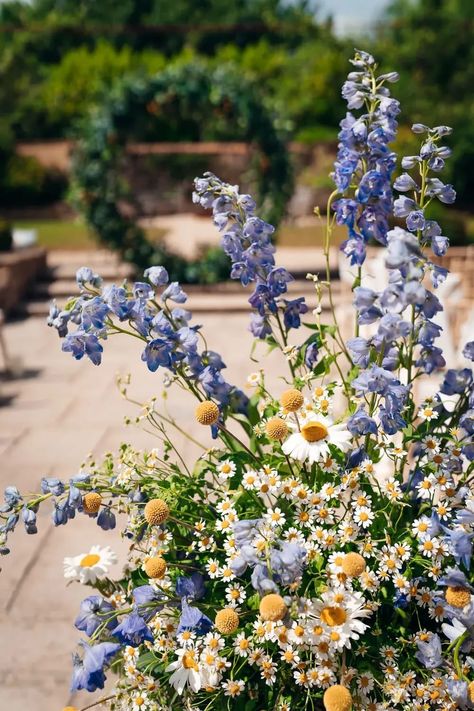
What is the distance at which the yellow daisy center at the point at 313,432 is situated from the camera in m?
1.31

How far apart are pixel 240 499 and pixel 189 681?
1.21 feet

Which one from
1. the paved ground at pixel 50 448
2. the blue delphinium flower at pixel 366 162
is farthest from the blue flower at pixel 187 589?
the paved ground at pixel 50 448

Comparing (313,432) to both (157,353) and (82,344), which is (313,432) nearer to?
(157,353)

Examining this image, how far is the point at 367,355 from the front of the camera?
1290 millimetres

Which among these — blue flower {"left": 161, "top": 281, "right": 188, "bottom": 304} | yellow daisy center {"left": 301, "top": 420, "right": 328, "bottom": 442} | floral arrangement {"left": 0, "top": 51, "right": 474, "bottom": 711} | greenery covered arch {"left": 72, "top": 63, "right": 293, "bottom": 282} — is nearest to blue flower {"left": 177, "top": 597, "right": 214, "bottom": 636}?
floral arrangement {"left": 0, "top": 51, "right": 474, "bottom": 711}

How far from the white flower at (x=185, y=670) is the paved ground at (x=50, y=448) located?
1.37m

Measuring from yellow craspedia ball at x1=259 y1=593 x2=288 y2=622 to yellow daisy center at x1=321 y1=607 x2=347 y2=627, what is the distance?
11 centimetres

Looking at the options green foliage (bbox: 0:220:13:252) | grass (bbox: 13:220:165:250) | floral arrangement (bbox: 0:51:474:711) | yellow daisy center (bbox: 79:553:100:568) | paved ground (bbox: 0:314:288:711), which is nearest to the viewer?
floral arrangement (bbox: 0:51:474:711)

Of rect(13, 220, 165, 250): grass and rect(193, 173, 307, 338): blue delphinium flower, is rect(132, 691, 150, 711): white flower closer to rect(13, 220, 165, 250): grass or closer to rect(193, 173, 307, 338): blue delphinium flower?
rect(193, 173, 307, 338): blue delphinium flower

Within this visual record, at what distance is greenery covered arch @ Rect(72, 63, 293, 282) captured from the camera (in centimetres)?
827

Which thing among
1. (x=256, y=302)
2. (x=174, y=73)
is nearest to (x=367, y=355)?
(x=256, y=302)

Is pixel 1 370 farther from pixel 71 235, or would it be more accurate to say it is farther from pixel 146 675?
pixel 71 235

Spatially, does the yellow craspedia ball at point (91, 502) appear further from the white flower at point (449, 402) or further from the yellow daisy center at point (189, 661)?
the white flower at point (449, 402)

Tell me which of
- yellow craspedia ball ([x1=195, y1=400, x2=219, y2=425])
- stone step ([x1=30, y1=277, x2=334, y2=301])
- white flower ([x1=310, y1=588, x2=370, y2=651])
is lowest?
stone step ([x1=30, y1=277, x2=334, y2=301])
